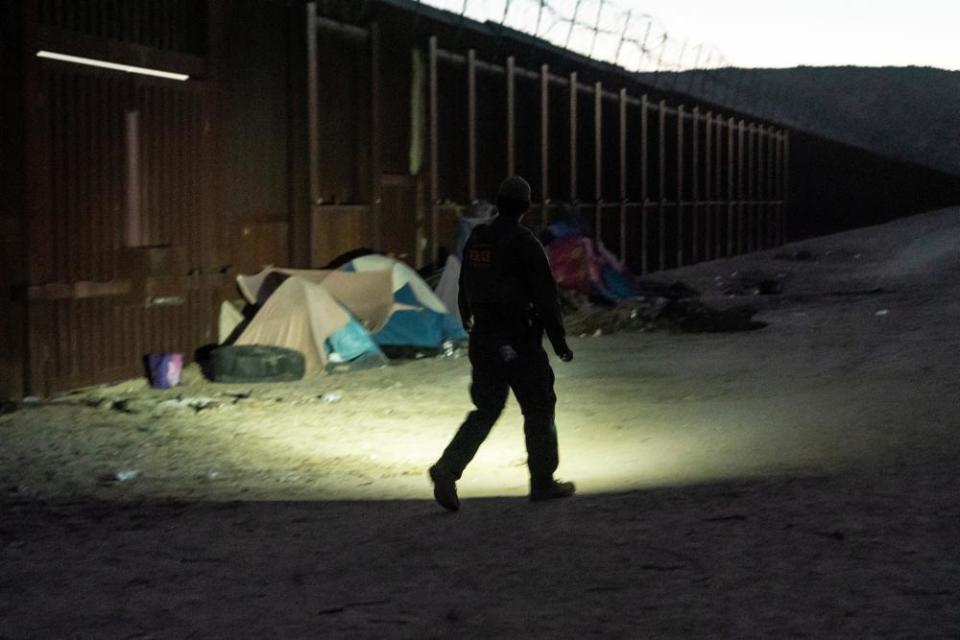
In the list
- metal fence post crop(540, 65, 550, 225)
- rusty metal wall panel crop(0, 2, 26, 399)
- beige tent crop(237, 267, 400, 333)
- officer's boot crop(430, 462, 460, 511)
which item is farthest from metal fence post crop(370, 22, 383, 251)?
officer's boot crop(430, 462, 460, 511)

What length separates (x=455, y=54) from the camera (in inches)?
856

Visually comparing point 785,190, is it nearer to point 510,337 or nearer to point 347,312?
point 347,312

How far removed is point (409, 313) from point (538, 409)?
27.3 feet

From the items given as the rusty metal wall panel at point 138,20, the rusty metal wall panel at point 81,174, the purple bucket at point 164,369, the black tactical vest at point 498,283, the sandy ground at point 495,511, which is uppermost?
the rusty metal wall panel at point 138,20

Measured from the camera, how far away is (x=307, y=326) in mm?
14688

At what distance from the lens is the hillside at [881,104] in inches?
3996

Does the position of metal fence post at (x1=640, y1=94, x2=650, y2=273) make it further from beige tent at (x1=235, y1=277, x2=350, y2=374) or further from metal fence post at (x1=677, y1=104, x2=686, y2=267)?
beige tent at (x1=235, y1=277, x2=350, y2=374)

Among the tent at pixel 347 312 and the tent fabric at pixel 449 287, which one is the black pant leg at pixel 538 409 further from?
the tent fabric at pixel 449 287

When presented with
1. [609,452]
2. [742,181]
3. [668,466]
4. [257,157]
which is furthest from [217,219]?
[742,181]

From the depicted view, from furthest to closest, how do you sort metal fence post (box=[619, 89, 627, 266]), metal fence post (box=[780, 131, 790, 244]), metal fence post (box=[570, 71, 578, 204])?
metal fence post (box=[780, 131, 790, 244]), metal fence post (box=[619, 89, 627, 266]), metal fence post (box=[570, 71, 578, 204])

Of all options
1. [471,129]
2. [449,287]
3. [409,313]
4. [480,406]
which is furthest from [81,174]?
[471,129]

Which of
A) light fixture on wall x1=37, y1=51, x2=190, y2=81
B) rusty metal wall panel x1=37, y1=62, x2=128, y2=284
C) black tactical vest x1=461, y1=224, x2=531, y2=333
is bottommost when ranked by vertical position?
black tactical vest x1=461, y1=224, x2=531, y2=333

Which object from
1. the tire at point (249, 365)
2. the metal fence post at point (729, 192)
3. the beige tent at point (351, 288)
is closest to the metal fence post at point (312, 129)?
the beige tent at point (351, 288)

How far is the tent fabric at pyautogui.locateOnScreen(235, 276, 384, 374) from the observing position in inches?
576
